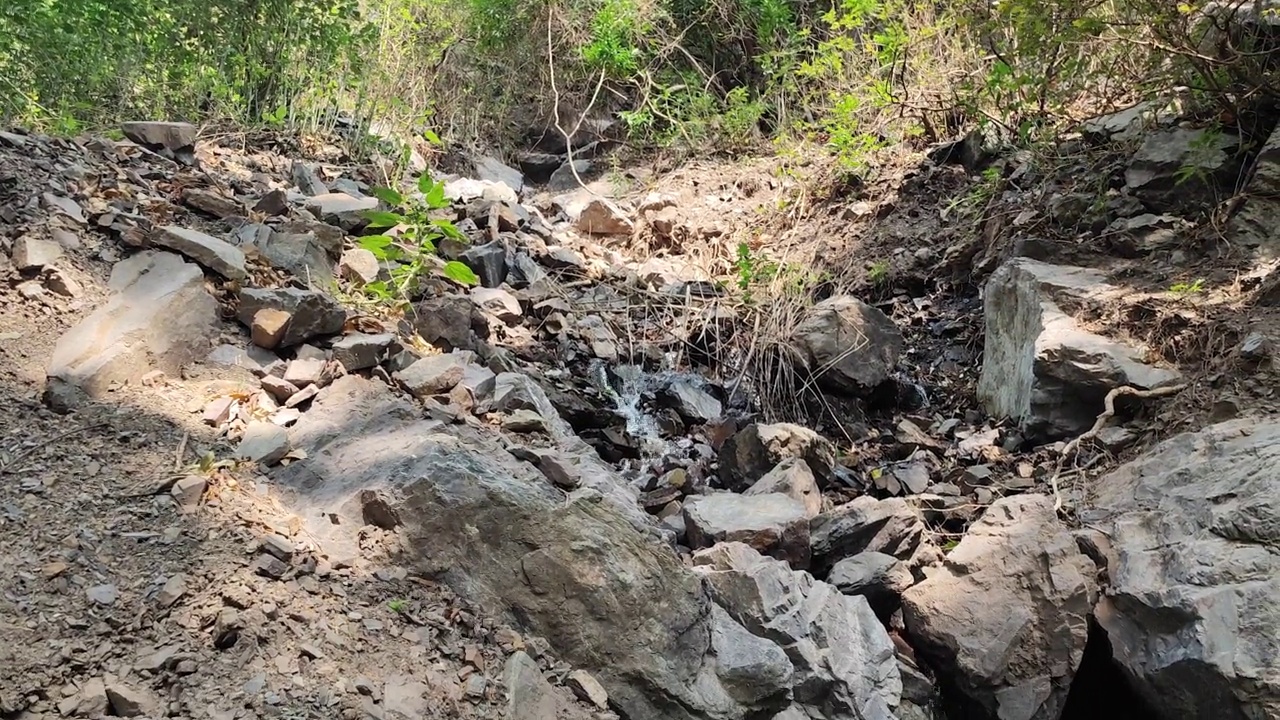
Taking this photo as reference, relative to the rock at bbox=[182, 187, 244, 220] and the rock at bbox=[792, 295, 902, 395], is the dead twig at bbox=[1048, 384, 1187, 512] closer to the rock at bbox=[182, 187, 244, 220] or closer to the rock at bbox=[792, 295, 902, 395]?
the rock at bbox=[792, 295, 902, 395]

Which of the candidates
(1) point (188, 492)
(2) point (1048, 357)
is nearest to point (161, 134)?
(1) point (188, 492)

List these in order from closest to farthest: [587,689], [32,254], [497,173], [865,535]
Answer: [587,689] < [32,254] < [865,535] < [497,173]

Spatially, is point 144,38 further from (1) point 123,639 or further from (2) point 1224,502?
(2) point 1224,502

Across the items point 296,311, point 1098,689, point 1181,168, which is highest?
point 1181,168

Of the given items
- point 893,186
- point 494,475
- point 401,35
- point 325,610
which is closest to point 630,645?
point 494,475

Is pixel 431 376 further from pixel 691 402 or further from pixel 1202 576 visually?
pixel 1202 576

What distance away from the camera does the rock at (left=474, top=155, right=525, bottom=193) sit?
6.76 m

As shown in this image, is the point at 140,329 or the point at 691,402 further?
the point at 691,402

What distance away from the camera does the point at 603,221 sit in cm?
609

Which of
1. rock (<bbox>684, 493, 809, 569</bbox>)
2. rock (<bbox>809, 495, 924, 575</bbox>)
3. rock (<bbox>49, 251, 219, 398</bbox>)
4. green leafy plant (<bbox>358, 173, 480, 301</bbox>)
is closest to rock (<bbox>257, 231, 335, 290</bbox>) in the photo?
green leafy plant (<bbox>358, 173, 480, 301</bbox>)

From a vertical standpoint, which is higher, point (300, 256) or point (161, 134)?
point (161, 134)

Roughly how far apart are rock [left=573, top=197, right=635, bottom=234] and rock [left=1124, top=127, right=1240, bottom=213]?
2.97 m

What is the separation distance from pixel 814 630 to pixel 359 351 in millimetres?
1543

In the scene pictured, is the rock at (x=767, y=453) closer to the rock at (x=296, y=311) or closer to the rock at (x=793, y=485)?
the rock at (x=793, y=485)
